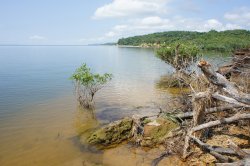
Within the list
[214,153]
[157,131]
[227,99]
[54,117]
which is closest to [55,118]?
[54,117]

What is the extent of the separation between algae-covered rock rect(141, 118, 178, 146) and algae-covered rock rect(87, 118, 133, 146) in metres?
1.30

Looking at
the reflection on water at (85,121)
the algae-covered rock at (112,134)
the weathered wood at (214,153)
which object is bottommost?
the reflection on water at (85,121)

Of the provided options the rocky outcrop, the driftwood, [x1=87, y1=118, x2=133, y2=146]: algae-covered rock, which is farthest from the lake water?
the driftwood

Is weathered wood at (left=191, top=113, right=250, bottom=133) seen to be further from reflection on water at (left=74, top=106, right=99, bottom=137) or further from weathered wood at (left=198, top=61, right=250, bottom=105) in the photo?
reflection on water at (left=74, top=106, right=99, bottom=137)

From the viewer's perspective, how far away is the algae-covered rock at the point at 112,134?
16.5 meters

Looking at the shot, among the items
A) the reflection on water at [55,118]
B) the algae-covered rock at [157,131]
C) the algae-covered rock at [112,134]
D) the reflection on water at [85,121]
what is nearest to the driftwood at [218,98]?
the algae-covered rock at [157,131]

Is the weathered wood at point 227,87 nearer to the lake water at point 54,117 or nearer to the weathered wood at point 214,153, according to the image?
the weathered wood at point 214,153

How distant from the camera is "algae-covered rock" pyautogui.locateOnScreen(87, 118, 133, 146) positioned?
1653cm

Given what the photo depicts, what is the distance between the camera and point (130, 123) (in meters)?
17.6

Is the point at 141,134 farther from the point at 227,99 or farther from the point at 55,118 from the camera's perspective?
the point at 55,118

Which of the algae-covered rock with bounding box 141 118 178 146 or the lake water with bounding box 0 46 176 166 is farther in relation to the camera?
the algae-covered rock with bounding box 141 118 178 146

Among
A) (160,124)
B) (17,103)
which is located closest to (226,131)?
(160,124)

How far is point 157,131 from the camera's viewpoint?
1647 cm

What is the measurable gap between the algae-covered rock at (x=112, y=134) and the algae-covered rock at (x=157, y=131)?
1299 mm
